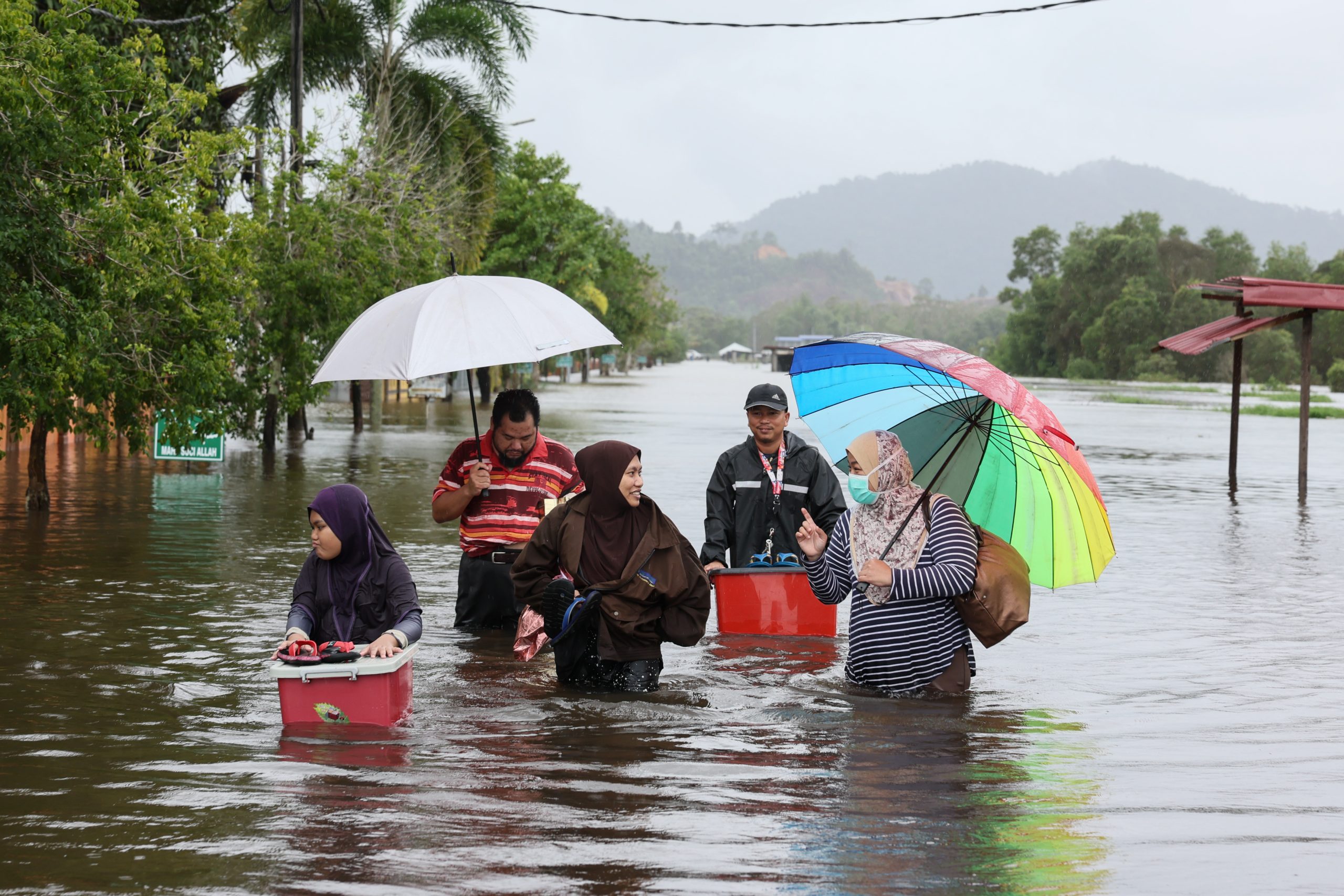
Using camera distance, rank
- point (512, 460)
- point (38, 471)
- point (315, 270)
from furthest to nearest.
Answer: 1. point (315, 270)
2. point (38, 471)
3. point (512, 460)

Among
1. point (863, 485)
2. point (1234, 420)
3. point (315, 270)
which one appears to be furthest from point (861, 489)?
point (315, 270)

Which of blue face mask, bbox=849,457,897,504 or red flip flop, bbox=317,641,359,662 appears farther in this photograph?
blue face mask, bbox=849,457,897,504

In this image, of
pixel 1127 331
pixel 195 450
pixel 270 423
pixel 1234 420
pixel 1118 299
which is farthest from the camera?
pixel 1118 299

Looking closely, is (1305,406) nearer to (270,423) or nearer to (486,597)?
(486,597)

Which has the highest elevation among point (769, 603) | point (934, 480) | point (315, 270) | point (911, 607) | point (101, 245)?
point (315, 270)

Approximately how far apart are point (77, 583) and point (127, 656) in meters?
2.83

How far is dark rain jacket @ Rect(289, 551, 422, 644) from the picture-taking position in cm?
653

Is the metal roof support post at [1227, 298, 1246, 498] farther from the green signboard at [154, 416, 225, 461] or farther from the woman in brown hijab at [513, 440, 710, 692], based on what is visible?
the woman in brown hijab at [513, 440, 710, 692]

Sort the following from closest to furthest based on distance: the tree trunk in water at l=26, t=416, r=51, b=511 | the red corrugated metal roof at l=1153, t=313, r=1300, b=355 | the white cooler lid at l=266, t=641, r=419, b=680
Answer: the white cooler lid at l=266, t=641, r=419, b=680, the tree trunk in water at l=26, t=416, r=51, b=511, the red corrugated metal roof at l=1153, t=313, r=1300, b=355

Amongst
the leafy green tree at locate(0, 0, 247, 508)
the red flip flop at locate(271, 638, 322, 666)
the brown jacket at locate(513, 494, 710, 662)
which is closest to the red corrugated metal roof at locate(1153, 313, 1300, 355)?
the leafy green tree at locate(0, 0, 247, 508)

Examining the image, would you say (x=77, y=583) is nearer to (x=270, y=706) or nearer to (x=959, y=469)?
(x=270, y=706)

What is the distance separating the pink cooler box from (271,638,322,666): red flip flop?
0.02 meters

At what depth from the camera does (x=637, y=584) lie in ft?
22.9

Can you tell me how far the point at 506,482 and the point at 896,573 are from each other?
9.18ft
